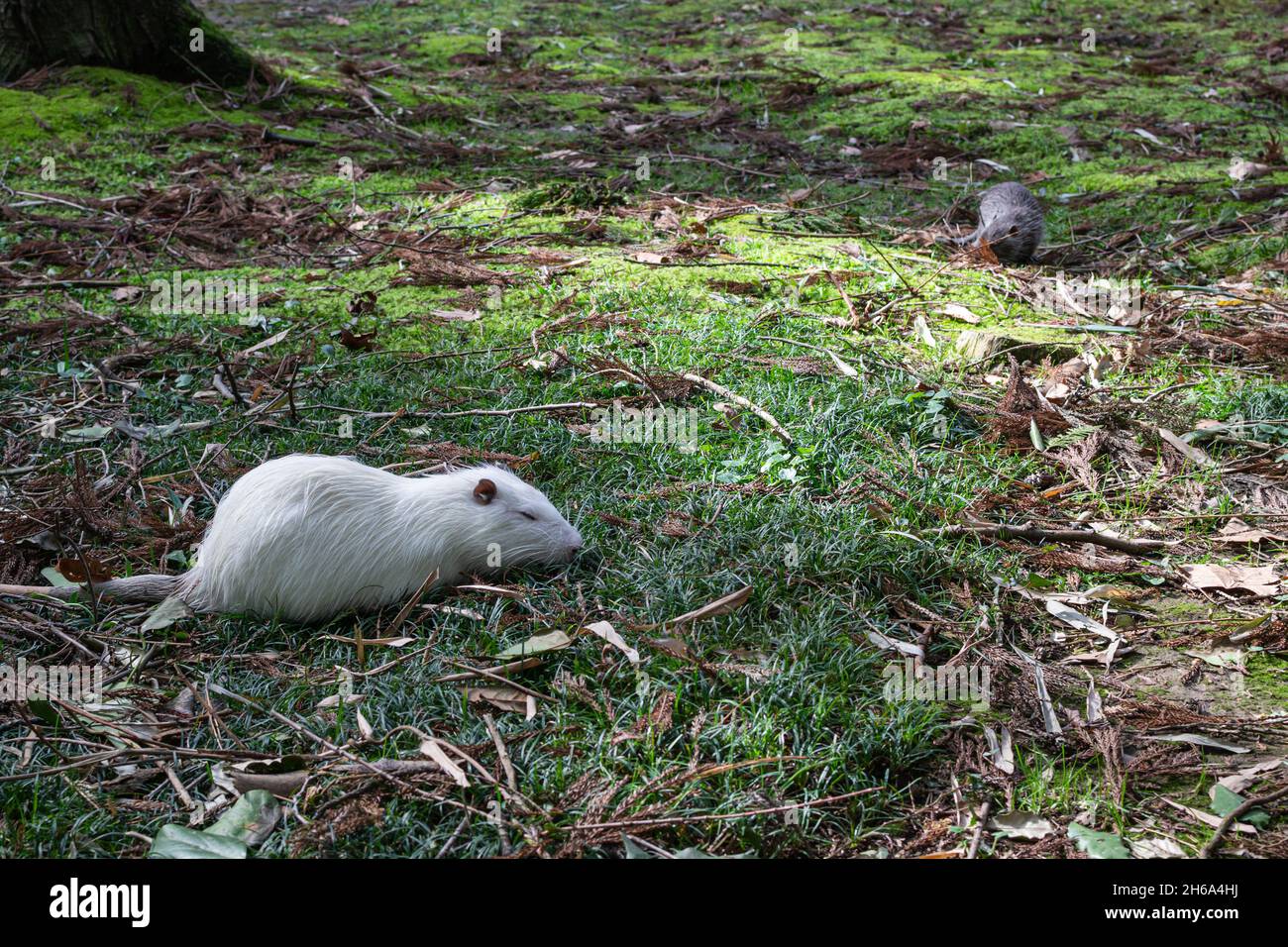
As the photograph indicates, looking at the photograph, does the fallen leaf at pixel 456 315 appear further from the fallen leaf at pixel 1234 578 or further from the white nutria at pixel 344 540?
the fallen leaf at pixel 1234 578

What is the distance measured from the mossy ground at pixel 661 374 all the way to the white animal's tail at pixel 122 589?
6 centimetres

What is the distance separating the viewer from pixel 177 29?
26.4 feet

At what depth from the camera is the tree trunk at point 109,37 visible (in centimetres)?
759

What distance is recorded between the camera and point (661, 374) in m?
4.39

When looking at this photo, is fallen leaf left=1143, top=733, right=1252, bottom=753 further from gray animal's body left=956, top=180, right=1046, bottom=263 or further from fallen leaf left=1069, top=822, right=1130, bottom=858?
gray animal's body left=956, top=180, right=1046, bottom=263

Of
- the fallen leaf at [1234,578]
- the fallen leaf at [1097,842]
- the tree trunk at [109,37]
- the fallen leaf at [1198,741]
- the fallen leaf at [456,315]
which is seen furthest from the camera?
the tree trunk at [109,37]

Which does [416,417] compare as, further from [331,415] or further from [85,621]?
[85,621]

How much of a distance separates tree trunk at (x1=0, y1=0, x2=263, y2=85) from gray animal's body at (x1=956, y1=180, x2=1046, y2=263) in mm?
6670

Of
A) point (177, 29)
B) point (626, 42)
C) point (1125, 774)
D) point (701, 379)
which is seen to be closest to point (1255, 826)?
point (1125, 774)

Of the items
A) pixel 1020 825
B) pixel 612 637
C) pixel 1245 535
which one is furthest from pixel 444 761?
pixel 1245 535

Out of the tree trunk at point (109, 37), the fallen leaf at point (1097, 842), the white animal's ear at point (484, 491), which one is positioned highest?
the tree trunk at point (109, 37)

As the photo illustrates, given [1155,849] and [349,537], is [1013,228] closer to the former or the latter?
[1155,849]

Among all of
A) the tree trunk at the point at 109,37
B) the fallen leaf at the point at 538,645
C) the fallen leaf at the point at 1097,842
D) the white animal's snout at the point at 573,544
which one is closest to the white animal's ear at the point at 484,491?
the white animal's snout at the point at 573,544

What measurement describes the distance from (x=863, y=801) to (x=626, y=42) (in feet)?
38.6
